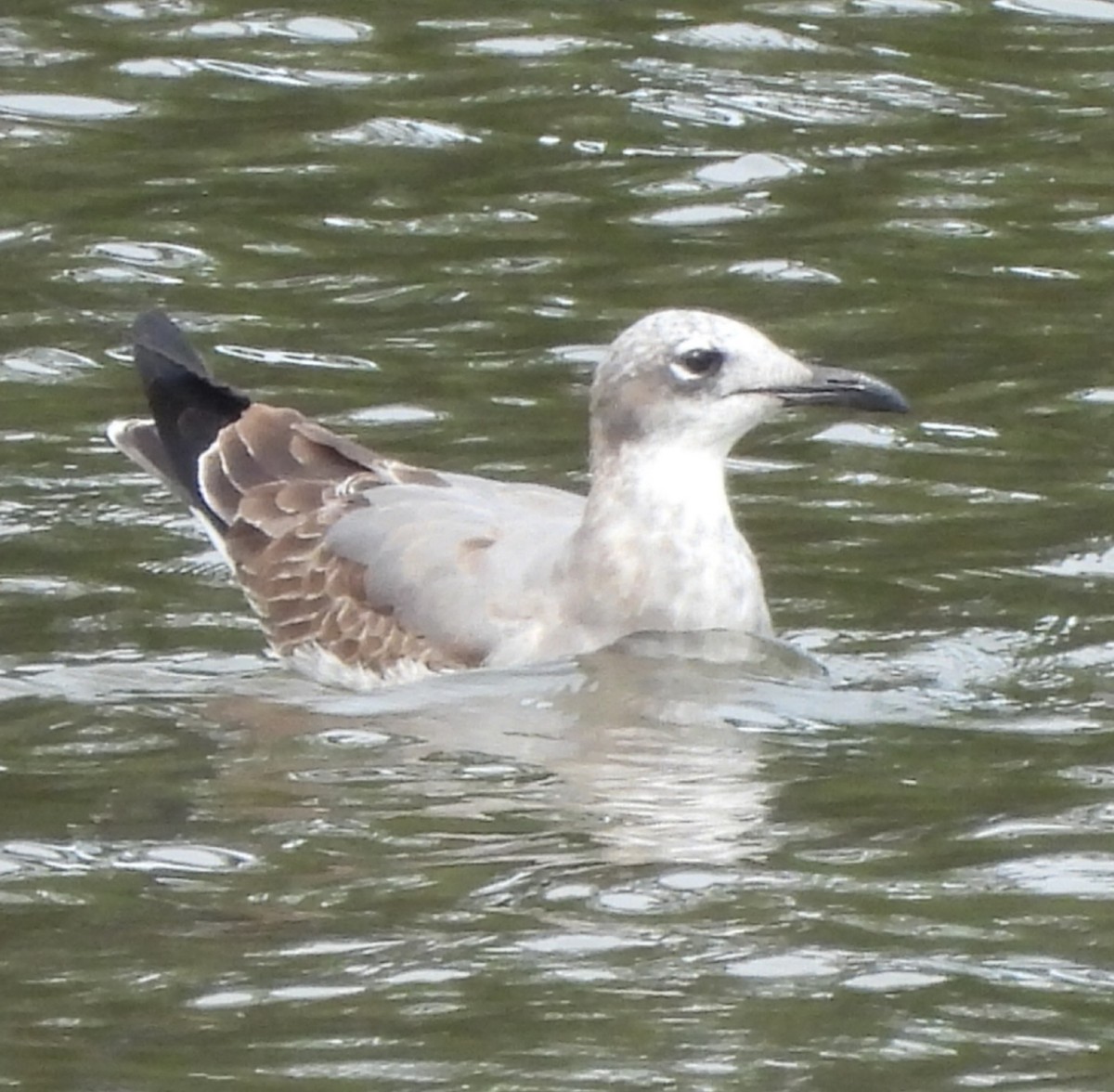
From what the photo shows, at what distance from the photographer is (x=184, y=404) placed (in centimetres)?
1225

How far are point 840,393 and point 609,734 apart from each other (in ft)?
4.19

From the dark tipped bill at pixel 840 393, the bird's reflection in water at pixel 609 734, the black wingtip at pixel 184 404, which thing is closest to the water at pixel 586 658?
the bird's reflection in water at pixel 609 734

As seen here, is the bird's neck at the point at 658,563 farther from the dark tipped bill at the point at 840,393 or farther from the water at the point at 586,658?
the dark tipped bill at the point at 840,393

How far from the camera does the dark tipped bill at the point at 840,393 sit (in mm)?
10789

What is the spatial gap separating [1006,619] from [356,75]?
6639mm

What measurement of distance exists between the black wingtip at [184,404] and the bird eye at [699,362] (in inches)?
71.9

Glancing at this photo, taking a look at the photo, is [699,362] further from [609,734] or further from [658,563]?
[609,734]

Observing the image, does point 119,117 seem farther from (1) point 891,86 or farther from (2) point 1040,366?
(2) point 1040,366

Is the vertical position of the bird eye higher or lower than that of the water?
higher

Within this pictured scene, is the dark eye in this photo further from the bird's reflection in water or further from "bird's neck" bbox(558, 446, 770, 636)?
the bird's reflection in water

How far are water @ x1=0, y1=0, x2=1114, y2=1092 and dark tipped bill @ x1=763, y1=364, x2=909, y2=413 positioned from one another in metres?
0.73

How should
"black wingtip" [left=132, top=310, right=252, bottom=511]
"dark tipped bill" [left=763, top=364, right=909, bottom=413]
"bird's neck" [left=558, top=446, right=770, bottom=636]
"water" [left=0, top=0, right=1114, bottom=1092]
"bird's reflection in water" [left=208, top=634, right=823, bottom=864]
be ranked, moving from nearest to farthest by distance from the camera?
"water" [left=0, top=0, right=1114, bottom=1092] → "bird's reflection in water" [left=208, top=634, right=823, bottom=864] → "dark tipped bill" [left=763, top=364, right=909, bottom=413] → "bird's neck" [left=558, top=446, right=770, bottom=636] → "black wingtip" [left=132, top=310, right=252, bottom=511]

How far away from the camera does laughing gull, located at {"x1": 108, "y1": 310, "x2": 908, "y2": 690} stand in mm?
10875

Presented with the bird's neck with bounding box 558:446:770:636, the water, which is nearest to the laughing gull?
the bird's neck with bounding box 558:446:770:636
